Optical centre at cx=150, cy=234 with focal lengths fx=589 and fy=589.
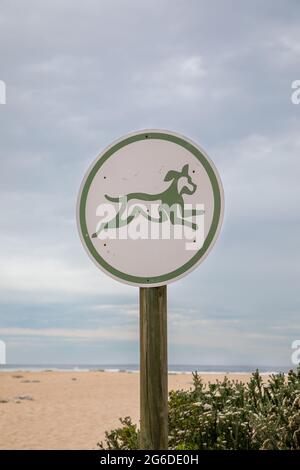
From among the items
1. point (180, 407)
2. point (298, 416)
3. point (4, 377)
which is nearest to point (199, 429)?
point (180, 407)

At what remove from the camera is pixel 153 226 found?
4188 mm

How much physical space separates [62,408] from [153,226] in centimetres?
1332

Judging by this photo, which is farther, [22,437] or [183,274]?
[22,437]

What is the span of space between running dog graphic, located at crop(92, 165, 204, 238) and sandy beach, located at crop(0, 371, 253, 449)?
312 inches

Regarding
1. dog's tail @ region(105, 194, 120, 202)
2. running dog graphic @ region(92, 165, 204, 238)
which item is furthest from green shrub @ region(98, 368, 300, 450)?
dog's tail @ region(105, 194, 120, 202)

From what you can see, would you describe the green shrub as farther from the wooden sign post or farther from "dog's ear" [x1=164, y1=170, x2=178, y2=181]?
"dog's ear" [x1=164, y1=170, x2=178, y2=181]

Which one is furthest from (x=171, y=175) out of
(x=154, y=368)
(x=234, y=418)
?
(x=234, y=418)

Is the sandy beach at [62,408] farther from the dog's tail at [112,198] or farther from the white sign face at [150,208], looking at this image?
the dog's tail at [112,198]

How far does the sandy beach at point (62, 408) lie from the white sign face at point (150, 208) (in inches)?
307

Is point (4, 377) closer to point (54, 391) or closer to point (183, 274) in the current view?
point (54, 391)

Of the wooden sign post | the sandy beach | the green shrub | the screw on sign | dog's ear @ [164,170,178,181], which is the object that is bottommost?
the sandy beach

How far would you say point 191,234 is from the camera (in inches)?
164

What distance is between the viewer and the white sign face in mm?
4176
